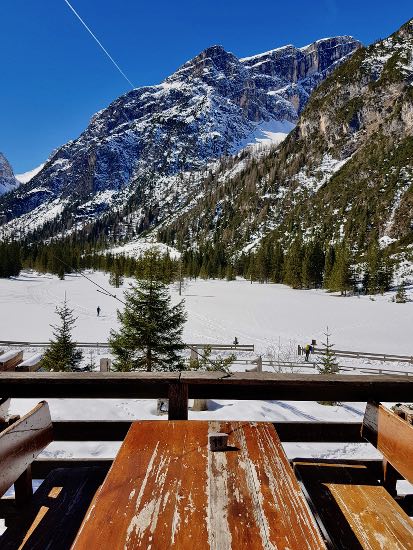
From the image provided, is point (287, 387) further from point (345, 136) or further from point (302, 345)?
point (345, 136)

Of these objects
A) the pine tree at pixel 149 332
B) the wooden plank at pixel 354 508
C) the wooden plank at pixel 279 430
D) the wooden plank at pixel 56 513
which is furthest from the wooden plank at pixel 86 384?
the pine tree at pixel 149 332

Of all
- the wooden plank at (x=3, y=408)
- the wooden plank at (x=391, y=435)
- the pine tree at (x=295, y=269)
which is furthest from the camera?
the pine tree at (x=295, y=269)

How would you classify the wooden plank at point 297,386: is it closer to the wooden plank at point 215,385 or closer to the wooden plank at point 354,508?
the wooden plank at point 215,385

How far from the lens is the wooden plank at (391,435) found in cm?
201

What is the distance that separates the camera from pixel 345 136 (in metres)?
144

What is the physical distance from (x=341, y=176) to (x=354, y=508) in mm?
136977

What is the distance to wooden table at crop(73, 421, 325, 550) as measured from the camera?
1.25 m

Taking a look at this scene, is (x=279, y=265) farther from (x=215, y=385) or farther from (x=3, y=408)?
(x=3, y=408)

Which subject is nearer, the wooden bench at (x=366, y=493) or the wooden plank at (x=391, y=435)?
the wooden bench at (x=366, y=493)

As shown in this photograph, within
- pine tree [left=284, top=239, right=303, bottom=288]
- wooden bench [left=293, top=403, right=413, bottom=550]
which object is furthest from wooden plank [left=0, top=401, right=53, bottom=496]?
pine tree [left=284, top=239, right=303, bottom=288]

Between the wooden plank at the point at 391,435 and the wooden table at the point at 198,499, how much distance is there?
0.73 m

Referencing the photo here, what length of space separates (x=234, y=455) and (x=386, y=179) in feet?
393

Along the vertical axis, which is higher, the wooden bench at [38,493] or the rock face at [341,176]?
the rock face at [341,176]

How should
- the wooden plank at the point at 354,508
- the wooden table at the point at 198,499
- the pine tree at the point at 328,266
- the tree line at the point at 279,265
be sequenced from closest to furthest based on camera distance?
the wooden table at the point at 198,499 < the wooden plank at the point at 354,508 < the tree line at the point at 279,265 < the pine tree at the point at 328,266
